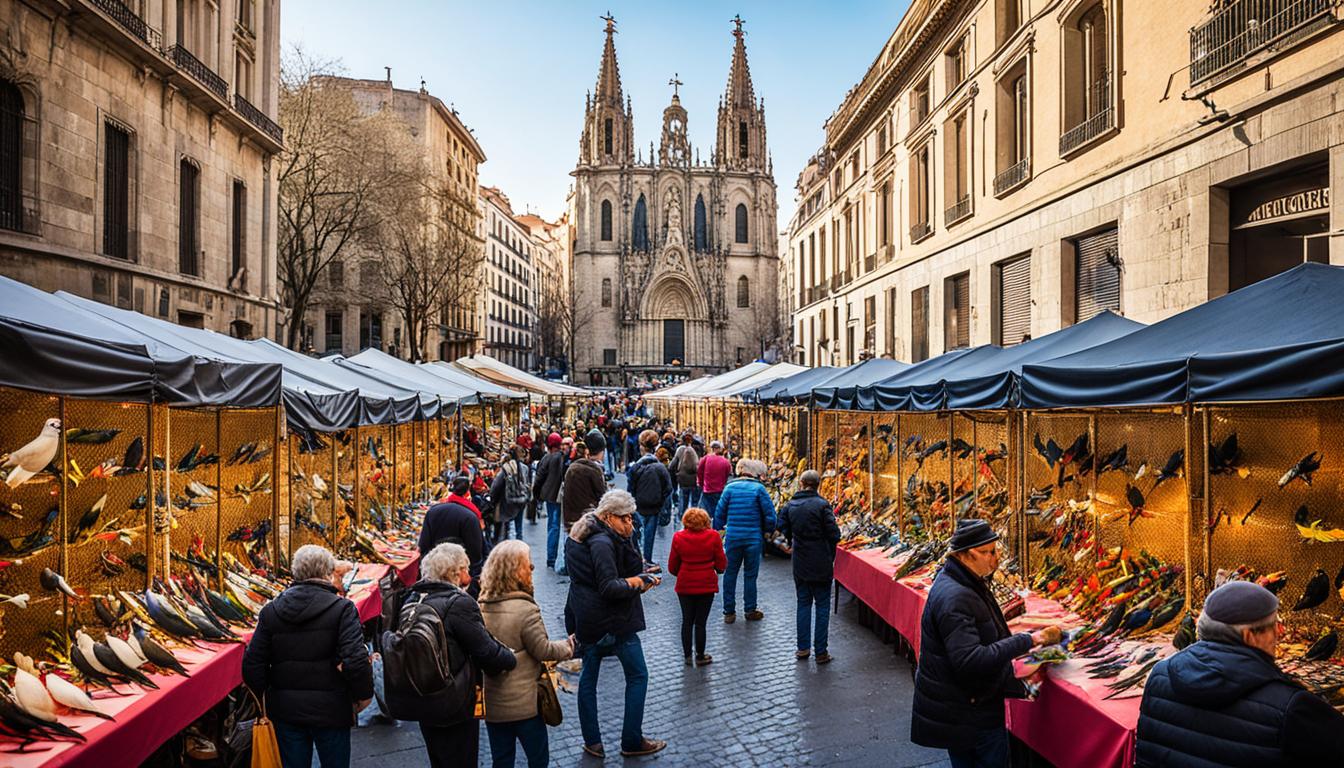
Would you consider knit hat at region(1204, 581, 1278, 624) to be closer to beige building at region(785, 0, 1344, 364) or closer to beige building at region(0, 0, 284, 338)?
beige building at region(785, 0, 1344, 364)

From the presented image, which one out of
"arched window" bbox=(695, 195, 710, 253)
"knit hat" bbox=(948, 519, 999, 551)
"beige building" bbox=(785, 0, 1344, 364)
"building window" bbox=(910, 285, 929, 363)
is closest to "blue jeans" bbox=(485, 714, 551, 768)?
"knit hat" bbox=(948, 519, 999, 551)

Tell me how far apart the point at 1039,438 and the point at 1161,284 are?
5314mm

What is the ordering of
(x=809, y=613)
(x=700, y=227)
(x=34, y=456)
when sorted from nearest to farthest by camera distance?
(x=34, y=456), (x=809, y=613), (x=700, y=227)

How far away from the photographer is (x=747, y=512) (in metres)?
8.35

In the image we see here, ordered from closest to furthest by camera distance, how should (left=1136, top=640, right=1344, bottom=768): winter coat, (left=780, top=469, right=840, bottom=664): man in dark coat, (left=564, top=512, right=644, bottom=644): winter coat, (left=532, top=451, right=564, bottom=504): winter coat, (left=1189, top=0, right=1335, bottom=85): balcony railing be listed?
(left=1136, top=640, right=1344, bottom=768): winter coat < (left=564, top=512, right=644, bottom=644): winter coat < (left=780, top=469, right=840, bottom=664): man in dark coat < (left=1189, top=0, right=1335, bottom=85): balcony railing < (left=532, top=451, right=564, bottom=504): winter coat

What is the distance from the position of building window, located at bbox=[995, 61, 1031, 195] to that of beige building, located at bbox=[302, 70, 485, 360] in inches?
926

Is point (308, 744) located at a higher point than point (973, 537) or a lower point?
lower

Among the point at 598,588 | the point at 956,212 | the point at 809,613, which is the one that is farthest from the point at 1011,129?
the point at 598,588

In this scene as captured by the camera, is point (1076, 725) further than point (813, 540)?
No

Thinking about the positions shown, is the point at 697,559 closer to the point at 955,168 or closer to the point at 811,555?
the point at 811,555

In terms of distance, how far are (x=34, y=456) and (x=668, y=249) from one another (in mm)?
61824

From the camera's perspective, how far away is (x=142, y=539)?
17.0 ft

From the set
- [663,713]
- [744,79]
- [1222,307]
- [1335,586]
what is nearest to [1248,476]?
[1335,586]

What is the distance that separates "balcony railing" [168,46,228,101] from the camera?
15623 millimetres
